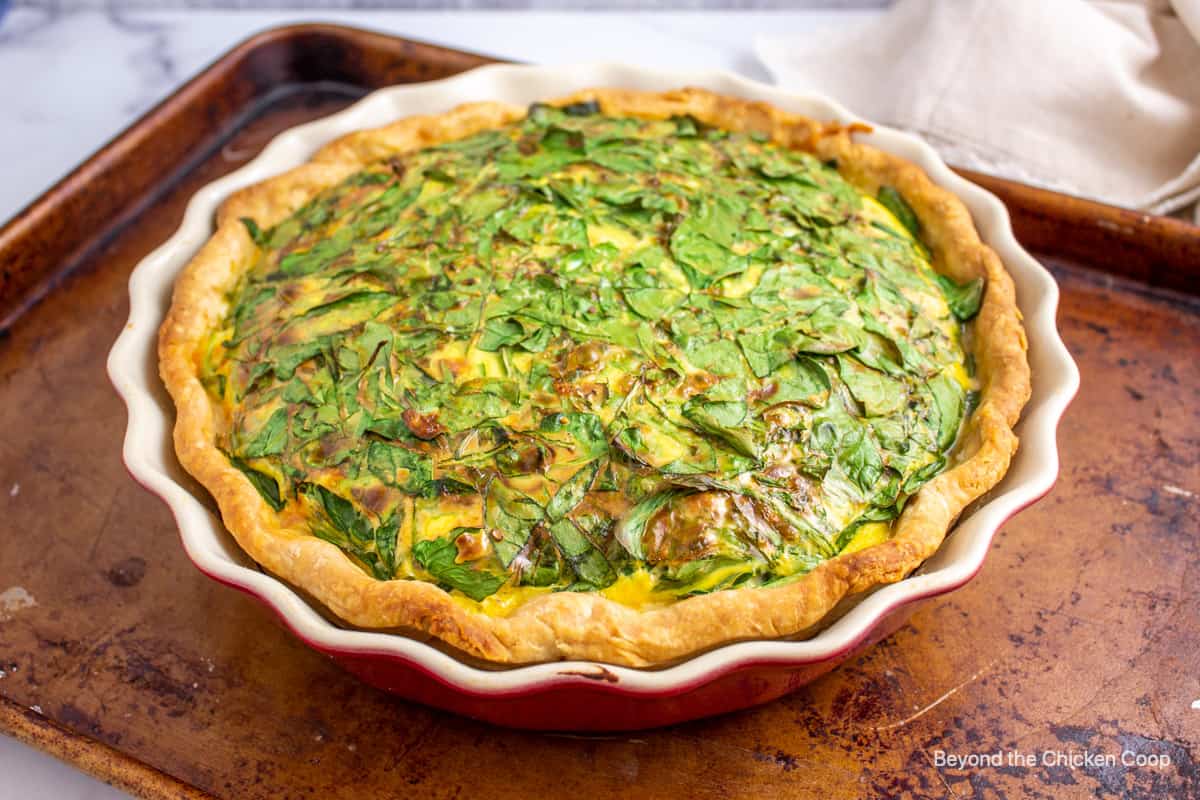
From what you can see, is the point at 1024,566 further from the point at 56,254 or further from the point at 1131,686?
the point at 56,254

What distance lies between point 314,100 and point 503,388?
231cm

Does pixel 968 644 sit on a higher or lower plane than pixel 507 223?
lower

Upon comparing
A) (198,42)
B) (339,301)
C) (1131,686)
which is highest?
(339,301)

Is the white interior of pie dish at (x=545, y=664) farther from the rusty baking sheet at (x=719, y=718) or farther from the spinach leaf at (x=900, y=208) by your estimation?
the rusty baking sheet at (x=719, y=718)

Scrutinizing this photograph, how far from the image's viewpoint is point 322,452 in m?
2.61

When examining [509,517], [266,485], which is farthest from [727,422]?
[266,485]

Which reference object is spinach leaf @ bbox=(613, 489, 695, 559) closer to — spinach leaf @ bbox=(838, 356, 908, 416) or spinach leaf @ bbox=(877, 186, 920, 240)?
spinach leaf @ bbox=(838, 356, 908, 416)

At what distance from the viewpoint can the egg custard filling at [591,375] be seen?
2.43m

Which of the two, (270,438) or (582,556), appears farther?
(270,438)

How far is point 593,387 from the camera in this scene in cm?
260

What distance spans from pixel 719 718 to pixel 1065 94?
275 cm

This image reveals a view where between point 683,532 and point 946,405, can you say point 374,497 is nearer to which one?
point 683,532

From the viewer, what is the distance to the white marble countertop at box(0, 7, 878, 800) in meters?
4.81

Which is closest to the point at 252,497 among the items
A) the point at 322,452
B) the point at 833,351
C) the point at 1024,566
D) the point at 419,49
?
the point at 322,452
